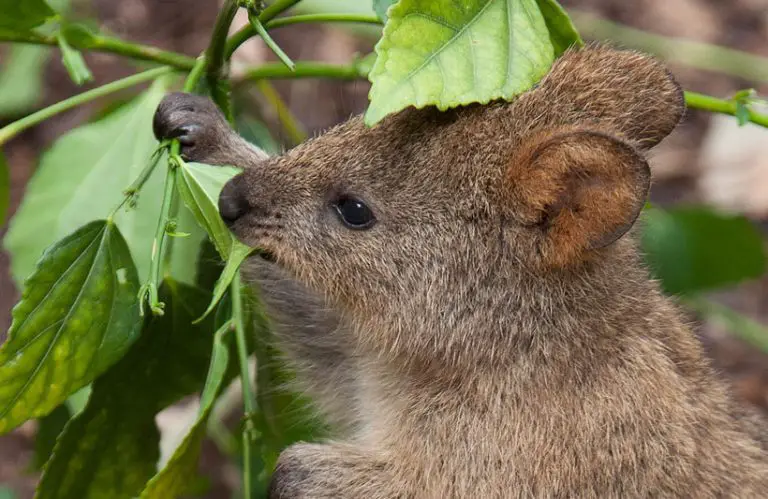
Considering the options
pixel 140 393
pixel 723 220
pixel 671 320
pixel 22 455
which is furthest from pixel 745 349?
pixel 140 393

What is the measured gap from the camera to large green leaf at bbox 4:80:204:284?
3412 mm

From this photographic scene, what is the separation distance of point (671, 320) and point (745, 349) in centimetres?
419

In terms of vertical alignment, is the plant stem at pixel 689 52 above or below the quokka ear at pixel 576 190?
above

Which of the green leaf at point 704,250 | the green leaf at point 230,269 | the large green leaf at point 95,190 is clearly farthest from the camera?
the green leaf at point 704,250

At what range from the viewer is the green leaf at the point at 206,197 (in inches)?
105

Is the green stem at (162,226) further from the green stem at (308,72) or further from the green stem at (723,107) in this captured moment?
the green stem at (723,107)

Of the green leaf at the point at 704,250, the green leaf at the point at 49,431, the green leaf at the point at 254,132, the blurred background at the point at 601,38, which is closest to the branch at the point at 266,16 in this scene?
the green leaf at the point at 254,132

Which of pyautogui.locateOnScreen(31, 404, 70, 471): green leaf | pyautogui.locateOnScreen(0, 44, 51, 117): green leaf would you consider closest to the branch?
pyautogui.locateOnScreen(31, 404, 70, 471): green leaf

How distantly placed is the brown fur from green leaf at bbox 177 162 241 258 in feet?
0.29

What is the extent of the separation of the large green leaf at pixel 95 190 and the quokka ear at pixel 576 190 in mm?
1115

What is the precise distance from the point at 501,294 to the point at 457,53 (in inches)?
28.3

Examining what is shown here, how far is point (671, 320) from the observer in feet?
10.9

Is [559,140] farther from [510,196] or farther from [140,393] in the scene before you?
[140,393]

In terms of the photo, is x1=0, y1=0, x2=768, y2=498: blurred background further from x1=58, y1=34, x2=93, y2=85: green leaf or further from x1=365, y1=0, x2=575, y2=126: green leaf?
x1=365, y1=0, x2=575, y2=126: green leaf
